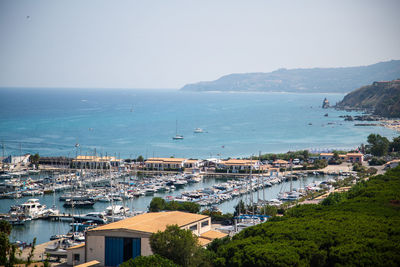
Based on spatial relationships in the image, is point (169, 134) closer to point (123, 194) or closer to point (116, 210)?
point (123, 194)

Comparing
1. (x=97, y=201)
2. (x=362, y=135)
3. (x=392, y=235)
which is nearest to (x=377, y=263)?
(x=392, y=235)

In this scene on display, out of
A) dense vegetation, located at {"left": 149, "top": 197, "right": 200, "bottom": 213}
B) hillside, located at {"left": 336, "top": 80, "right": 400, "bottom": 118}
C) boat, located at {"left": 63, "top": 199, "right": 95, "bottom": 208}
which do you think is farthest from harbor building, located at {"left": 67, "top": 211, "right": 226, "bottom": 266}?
hillside, located at {"left": 336, "top": 80, "right": 400, "bottom": 118}

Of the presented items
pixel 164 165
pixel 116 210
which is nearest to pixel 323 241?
pixel 116 210

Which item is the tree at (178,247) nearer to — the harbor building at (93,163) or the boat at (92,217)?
the boat at (92,217)

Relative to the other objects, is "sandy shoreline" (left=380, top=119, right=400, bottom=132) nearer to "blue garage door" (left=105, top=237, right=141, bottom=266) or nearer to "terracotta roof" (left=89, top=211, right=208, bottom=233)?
"terracotta roof" (left=89, top=211, right=208, bottom=233)

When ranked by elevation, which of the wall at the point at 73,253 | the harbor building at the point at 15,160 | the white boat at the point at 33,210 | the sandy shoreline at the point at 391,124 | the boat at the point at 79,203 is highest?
the sandy shoreline at the point at 391,124

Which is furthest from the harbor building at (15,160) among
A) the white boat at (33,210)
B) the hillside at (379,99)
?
the hillside at (379,99)
